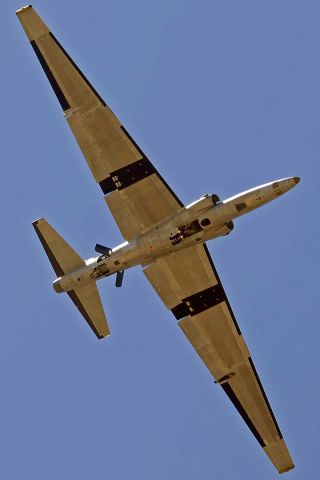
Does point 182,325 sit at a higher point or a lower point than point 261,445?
higher

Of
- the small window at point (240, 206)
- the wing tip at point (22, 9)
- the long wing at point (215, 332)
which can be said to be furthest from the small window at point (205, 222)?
the wing tip at point (22, 9)

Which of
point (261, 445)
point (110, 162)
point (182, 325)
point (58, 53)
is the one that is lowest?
point (261, 445)

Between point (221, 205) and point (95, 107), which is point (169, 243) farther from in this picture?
point (95, 107)

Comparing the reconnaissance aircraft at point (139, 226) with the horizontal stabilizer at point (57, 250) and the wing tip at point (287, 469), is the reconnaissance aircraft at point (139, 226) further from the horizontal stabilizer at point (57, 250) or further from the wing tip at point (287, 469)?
the wing tip at point (287, 469)

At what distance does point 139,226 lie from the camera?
79.6 m

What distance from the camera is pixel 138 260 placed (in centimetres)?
8012

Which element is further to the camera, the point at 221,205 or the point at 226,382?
the point at 226,382

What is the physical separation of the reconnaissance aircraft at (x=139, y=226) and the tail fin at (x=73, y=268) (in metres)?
0.07

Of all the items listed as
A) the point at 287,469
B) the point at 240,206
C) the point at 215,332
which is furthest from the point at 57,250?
the point at 287,469

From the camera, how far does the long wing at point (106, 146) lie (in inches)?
3061

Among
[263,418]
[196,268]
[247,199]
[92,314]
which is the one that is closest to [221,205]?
[247,199]

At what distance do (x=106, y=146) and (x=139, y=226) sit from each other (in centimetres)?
609

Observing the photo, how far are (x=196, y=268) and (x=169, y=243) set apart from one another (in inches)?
162

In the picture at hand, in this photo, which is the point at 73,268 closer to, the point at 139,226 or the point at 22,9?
the point at 139,226
